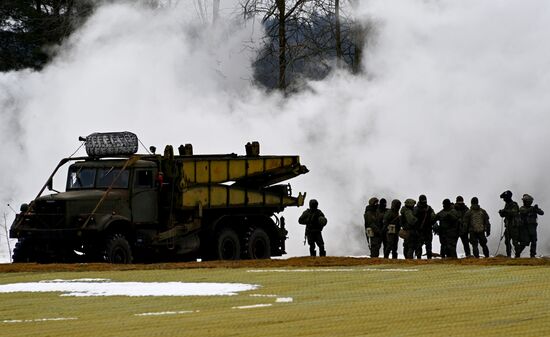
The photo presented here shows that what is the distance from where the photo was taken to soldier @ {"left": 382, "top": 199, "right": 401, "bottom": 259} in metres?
30.5

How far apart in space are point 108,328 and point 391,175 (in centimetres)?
2459

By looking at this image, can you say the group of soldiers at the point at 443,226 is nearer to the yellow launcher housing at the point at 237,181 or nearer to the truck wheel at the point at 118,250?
the yellow launcher housing at the point at 237,181

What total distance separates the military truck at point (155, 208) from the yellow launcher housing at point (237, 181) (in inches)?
0.8

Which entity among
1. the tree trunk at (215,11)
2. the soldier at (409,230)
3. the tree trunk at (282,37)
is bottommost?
the soldier at (409,230)

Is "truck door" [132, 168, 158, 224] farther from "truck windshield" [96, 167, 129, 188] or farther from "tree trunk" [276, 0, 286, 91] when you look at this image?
"tree trunk" [276, 0, 286, 91]

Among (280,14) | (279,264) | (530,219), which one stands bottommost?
(279,264)

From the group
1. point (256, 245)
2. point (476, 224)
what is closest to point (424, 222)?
point (476, 224)

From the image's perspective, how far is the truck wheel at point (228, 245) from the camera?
30.1 metres

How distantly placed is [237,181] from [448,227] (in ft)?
14.9

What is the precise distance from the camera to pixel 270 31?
45.6 meters

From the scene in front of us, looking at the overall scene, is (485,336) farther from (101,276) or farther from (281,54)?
(281,54)

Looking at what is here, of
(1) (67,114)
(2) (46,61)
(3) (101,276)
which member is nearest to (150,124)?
(1) (67,114)

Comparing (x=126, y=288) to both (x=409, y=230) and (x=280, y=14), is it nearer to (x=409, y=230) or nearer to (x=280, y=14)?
(x=409, y=230)

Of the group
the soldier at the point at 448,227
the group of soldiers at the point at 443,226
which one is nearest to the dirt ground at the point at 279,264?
the group of soldiers at the point at 443,226
